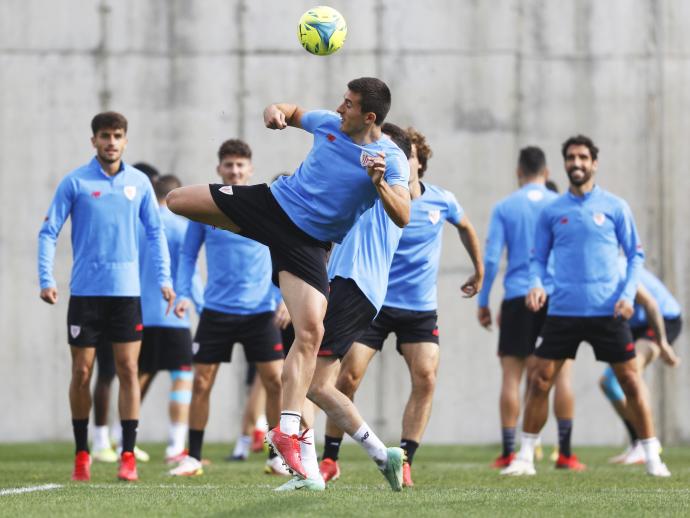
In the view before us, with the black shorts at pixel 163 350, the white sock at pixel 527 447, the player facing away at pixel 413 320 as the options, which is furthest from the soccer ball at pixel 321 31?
the black shorts at pixel 163 350

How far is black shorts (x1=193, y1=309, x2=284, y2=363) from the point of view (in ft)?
33.2

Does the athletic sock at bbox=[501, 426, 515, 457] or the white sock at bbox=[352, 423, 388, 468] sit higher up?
the white sock at bbox=[352, 423, 388, 468]

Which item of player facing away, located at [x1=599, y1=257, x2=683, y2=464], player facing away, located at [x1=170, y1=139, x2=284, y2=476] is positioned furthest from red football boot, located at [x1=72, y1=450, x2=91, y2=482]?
player facing away, located at [x1=599, y1=257, x2=683, y2=464]

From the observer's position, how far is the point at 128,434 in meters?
9.03

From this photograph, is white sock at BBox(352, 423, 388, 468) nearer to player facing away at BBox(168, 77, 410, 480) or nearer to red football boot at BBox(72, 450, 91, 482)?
player facing away at BBox(168, 77, 410, 480)

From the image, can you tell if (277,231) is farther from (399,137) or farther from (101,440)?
(101,440)

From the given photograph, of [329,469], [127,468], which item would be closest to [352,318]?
[329,469]

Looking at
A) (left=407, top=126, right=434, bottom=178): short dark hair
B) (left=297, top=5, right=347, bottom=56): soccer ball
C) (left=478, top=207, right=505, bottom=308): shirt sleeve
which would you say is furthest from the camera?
(left=478, top=207, right=505, bottom=308): shirt sleeve

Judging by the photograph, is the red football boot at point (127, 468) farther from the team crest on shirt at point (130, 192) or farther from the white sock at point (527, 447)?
the white sock at point (527, 447)

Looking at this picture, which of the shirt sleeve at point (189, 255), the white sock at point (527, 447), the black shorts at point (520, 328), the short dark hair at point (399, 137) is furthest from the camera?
the black shorts at point (520, 328)

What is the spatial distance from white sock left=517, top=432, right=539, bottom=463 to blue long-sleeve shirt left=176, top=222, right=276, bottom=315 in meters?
2.10

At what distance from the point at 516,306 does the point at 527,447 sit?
1571 millimetres

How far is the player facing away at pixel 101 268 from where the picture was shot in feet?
29.4

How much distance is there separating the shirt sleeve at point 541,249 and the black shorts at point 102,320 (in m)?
2.90
